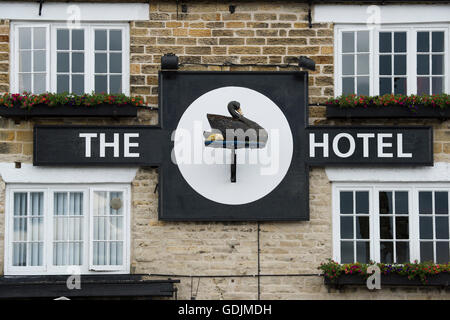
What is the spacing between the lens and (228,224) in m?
8.45

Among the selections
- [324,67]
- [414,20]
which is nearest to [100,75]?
[324,67]

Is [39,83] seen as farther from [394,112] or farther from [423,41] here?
[423,41]

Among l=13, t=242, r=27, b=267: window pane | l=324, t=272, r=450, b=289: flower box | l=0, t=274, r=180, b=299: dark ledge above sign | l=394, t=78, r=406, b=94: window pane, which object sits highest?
l=394, t=78, r=406, b=94: window pane

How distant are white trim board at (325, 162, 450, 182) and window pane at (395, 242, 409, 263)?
891 millimetres

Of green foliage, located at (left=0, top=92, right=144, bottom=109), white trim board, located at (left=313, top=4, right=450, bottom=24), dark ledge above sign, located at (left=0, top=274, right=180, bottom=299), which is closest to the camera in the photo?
dark ledge above sign, located at (left=0, top=274, right=180, bottom=299)

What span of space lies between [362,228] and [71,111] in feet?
14.2

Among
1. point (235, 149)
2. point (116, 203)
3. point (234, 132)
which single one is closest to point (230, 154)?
point (235, 149)

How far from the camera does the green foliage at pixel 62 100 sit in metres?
8.27

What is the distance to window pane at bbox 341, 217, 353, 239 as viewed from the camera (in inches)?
335

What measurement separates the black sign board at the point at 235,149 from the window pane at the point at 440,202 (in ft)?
1.81

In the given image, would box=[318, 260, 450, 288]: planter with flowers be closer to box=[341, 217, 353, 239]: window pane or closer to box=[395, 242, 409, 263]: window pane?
box=[395, 242, 409, 263]: window pane

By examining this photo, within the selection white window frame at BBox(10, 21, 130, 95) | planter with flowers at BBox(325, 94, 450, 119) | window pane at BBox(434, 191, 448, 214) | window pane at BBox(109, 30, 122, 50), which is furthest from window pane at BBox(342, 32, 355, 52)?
window pane at BBox(109, 30, 122, 50)

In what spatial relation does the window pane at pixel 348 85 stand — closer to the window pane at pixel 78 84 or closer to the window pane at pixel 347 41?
the window pane at pixel 347 41

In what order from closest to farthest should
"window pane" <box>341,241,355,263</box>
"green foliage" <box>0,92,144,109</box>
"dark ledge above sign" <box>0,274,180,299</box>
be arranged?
1. "dark ledge above sign" <box>0,274,180,299</box>
2. "green foliage" <box>0,92,144,109</box>
3. "window pane" <box>341,241,355,263</box>
